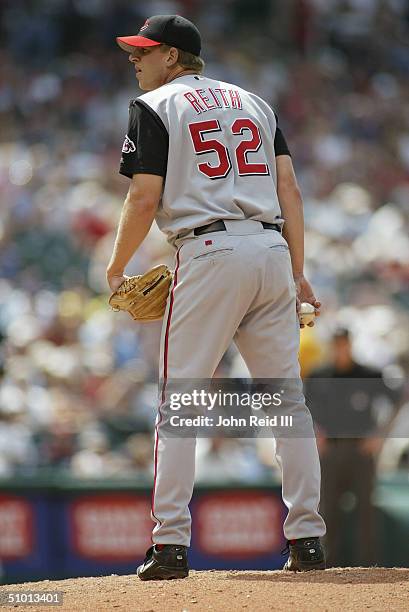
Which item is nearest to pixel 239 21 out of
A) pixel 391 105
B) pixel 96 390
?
pixel 391 105

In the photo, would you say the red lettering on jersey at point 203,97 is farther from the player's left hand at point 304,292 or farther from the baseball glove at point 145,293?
the player's left hand at point 304,292

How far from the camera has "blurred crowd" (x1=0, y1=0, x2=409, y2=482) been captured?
856cm

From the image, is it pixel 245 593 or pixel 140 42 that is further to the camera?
pixel 140 42

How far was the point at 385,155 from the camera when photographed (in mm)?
13992

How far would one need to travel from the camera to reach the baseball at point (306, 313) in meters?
4.44

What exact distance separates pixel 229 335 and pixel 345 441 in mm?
3616

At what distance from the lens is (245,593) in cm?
394

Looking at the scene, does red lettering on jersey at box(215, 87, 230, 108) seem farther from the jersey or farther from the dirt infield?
the dirt infield

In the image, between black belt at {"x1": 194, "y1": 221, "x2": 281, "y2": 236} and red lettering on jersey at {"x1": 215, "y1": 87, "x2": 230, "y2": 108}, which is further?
red lettering on jersey at {"x1": 215, "y1": 87, "x2": 230, "y2": 108}

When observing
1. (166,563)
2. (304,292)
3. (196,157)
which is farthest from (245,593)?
(196,157)

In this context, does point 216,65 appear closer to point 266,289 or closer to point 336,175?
point 336,175

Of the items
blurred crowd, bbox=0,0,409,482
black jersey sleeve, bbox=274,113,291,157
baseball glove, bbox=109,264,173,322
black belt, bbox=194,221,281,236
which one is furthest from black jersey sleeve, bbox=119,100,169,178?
blurred crowd, bbox=0,0,409,482

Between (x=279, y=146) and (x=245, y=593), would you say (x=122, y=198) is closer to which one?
(x=279, y=146)

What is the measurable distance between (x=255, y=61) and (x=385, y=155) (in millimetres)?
3054
